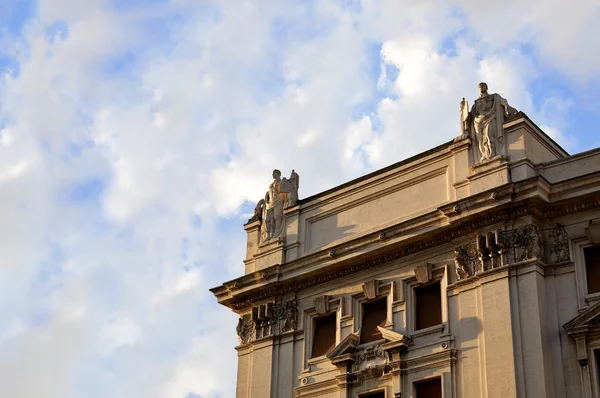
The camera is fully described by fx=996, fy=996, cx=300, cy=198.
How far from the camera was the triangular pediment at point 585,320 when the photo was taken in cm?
2702

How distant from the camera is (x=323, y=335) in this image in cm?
3334

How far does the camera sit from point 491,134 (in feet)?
103

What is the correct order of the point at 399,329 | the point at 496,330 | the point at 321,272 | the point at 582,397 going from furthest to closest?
the point at 321,272, the point at 399,329, the point at 496,330, the point at 582,397

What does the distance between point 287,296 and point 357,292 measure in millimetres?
3048

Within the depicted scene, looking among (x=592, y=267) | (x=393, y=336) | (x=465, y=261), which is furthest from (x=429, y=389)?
(x=592, y=267)

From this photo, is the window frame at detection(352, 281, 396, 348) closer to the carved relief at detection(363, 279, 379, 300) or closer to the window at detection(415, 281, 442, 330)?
the carved relief at detection(363, 279, 379, 300)

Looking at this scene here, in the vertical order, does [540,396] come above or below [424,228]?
below

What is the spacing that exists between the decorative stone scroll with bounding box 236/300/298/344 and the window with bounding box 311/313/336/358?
0.84 metres

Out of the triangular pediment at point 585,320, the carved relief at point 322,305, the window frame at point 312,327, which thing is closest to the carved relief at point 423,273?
the window frame at point 312,327

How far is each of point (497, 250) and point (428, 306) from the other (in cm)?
303

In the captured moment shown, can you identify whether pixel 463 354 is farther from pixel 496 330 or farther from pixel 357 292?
pixel 357 292

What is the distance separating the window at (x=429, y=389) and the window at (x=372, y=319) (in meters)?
2.33

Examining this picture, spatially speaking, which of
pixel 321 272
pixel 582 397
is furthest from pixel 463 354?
pixel 321 272

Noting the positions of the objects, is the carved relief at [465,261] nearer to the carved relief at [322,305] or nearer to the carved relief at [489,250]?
the carved relief at [489,250]
